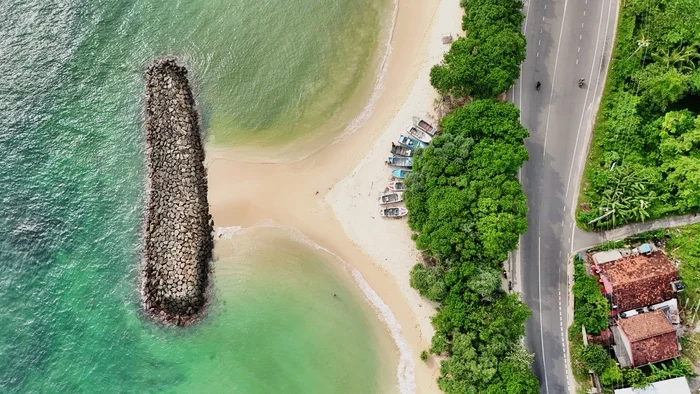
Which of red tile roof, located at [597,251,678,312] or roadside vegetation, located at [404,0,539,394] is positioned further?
red tile roof, located at [597,251,678,312]

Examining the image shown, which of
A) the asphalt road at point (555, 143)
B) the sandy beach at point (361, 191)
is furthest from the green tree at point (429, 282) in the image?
the asphalt road at point (555, 143)

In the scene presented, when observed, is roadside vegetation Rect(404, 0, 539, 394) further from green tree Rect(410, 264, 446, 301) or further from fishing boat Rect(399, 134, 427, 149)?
fishing boat Rect(399, 134, 427, 149)

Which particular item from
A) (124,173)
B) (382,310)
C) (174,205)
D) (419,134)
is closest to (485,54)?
(419,134)

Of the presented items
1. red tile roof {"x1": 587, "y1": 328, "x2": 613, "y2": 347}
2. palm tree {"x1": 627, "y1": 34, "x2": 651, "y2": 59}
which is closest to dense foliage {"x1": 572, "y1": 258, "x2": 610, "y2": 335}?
red tile roof {"x1": 587, "y1": 328, "x2": 613, "y2": 347}

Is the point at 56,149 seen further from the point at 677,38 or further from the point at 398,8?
the point at 677,38

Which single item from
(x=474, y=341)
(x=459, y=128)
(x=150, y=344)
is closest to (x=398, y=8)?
(x=459, y=128)

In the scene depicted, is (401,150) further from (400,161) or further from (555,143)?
(555,143)

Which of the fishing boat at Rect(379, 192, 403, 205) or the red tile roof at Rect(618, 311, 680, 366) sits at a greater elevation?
the fishing boat at Rect(379, 192, 403, 205)
